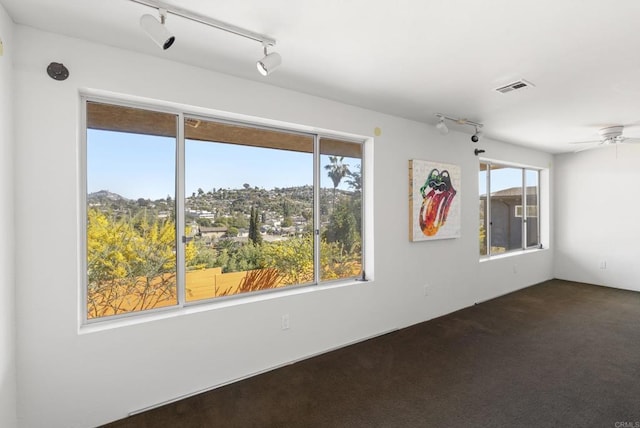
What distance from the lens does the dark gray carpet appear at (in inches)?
84.5

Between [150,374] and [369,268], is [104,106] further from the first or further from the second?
[369,268]

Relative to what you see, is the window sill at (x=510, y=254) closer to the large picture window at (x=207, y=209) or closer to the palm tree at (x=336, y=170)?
the large picture window at (x=207, y=209)

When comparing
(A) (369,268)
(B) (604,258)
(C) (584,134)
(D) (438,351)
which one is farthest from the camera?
(B) (604,258)

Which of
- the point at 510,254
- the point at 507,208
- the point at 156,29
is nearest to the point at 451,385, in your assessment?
the point at 156,29

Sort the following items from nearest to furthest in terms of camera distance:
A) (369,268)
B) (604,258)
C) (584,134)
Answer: (369,268)
(584,134)
(604,258)

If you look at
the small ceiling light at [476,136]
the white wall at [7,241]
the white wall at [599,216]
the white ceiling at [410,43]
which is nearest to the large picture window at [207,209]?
the white wall at [7,241]

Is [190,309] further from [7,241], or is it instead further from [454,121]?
[454,121]

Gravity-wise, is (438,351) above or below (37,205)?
below

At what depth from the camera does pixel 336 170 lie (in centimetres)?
342

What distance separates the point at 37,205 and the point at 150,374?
4.41ft

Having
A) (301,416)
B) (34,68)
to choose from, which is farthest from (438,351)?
(34,68)

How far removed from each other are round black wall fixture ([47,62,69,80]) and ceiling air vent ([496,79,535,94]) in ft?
10.9

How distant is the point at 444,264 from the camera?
13.8ft

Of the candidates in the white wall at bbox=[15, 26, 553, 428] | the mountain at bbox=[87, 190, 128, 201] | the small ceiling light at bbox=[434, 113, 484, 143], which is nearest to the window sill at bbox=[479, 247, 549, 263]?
the small ceiling light at bbox=[434, 113, 484, 143]
